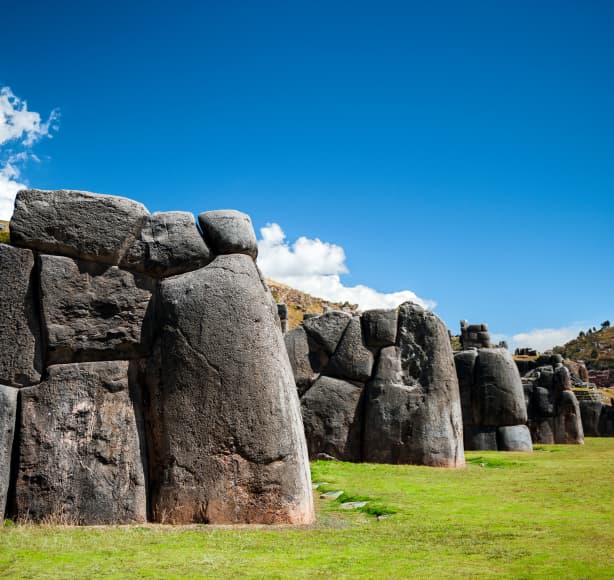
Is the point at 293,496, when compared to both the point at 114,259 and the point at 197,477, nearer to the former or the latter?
the point at 197,477

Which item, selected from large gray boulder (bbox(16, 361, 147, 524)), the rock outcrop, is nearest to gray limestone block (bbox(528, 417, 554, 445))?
the rock outcrop

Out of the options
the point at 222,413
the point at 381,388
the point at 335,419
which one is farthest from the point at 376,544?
the point at 335,419

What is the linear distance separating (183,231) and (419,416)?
28.7 ft

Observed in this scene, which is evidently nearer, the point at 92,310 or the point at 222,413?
the point at 222,413

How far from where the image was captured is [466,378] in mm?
21984

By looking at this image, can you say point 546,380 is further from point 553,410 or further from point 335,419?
point 335,419

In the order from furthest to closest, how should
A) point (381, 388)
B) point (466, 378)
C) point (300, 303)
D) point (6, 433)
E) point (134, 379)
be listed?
1. point (300, 303)
2. point (466, 378)
3. point (381, 388)
4. point (134, 379)
5. point (6, 433)

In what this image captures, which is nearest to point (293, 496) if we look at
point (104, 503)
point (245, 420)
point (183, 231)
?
point (245, 420)

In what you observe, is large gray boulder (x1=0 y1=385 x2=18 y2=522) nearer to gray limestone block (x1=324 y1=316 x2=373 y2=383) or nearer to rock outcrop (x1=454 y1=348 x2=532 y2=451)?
gray limestone block (x1=324 y1=316 x2=373 y2=383)

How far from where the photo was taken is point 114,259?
8227 millimetres

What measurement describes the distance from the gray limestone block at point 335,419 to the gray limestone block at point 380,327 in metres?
1.14

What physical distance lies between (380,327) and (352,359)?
3.21 feet

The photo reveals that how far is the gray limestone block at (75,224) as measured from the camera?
795 centimetres

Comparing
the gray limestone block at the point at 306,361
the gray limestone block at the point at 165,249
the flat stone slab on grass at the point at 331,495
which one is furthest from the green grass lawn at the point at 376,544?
the gray limestone block at the point at 306,361
